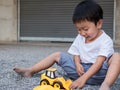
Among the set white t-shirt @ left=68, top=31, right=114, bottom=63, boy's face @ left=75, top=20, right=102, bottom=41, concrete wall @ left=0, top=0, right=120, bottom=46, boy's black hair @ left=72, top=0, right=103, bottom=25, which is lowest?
concrete wall @ left=0, top=0, right=120, bottom=46

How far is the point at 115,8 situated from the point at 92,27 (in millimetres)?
4545

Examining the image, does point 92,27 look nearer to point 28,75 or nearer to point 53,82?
point 53,82

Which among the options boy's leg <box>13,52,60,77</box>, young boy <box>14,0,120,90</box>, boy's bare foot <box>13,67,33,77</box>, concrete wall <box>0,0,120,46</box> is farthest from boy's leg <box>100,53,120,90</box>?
concrete wall <box>0,0,120,46</box>

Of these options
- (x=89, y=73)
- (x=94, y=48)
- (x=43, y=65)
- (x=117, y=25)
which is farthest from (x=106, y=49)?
(x=117, y=25)

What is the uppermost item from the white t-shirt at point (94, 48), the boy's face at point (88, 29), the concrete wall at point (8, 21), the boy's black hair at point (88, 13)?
the boy's black hair at point (88, 13)

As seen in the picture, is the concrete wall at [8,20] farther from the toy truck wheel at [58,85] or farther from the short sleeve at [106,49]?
the toy truck wheel at [58,85]

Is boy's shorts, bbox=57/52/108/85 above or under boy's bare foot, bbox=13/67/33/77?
above

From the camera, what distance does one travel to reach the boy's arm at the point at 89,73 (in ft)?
7.64

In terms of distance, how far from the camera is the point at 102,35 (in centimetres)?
254

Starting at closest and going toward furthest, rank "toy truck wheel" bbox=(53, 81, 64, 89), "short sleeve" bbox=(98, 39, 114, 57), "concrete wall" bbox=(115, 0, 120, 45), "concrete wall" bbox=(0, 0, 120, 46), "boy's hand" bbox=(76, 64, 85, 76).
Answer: "toy truck wheel" bbox=(53, 81, 64, 89)
"short sleeve" bbox=(98, 39, 114, 57)
"boy's hand" bbox=(76, 64, 85, 76)
"concrete wall" bbox=(115, 0, 120, 45)
"concrete wall" bbox=(0, 0, 120, 46)

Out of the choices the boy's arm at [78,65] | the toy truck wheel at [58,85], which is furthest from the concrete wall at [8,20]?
the toy truck wheel at [58,85]

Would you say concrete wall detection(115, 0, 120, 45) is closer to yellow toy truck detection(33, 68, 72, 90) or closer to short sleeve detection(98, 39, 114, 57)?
short sleeve detection(98, 39, 114, 57)

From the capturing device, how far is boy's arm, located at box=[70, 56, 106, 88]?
2328 mm

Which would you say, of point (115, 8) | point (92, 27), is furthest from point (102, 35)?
point (115, 8)
